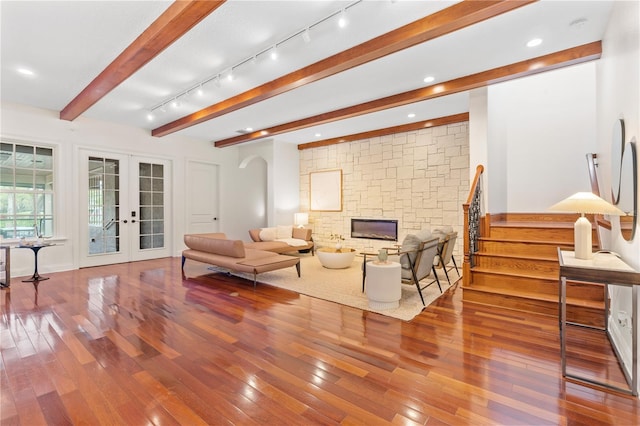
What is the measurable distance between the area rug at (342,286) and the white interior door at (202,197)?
323cm

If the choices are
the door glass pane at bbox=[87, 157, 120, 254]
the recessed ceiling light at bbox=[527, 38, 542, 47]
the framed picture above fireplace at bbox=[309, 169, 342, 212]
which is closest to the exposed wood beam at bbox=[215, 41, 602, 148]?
the recessed ceiling light at bbox=[527, 38, 542, 47]

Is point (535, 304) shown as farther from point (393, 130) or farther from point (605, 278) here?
point (393, 130)

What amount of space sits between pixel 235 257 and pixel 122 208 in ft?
11.7

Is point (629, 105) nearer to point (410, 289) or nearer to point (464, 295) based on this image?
point (464, 295)

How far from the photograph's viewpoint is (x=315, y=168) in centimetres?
841

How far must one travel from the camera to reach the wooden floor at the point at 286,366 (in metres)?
1.82

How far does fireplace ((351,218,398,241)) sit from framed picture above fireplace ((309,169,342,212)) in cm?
69

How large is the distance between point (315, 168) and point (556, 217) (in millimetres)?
5459

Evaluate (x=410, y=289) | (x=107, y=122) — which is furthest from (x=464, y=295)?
(x=107, y=122)

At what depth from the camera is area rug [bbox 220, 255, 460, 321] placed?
145 inches

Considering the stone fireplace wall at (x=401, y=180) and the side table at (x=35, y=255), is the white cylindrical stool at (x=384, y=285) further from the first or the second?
the side table at (x=35, y=255)

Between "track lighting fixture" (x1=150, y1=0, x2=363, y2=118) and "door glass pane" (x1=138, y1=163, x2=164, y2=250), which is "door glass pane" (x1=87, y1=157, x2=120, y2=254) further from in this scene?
"track lighting fixture" (x1=150, y1=0, x2=363, y2=118)

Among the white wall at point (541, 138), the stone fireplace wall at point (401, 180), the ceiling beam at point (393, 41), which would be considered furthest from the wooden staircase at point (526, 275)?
the ceiling beam at point (393, 41)

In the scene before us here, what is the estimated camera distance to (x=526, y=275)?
3.68 meters
